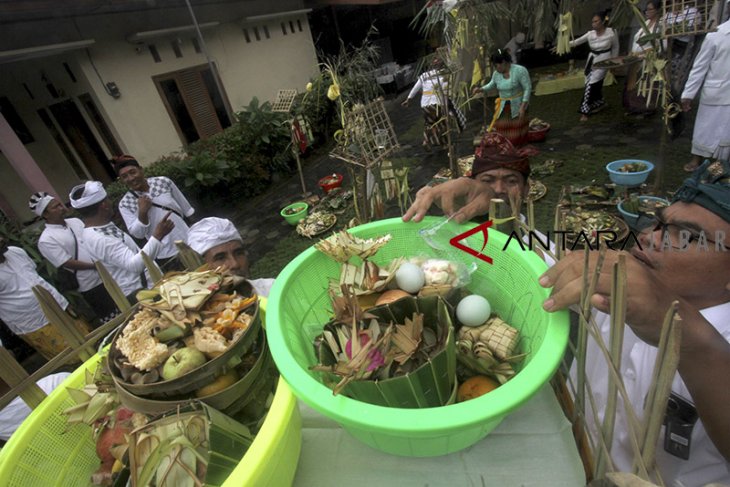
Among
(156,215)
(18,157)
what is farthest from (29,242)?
(18,157)

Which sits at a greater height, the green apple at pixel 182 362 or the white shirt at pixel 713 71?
the green apple at pixel 182 362

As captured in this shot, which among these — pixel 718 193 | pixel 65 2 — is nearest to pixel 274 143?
pixel 65 2

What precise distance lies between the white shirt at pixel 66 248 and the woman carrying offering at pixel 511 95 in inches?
216

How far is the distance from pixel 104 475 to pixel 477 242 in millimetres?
1377

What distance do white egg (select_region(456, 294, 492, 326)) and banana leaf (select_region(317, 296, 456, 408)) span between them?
122 mm

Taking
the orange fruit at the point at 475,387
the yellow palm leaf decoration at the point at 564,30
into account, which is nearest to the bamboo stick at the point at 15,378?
the orange fruit at the point at 475,387

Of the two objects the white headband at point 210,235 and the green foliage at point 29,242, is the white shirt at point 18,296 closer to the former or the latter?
the green foliage at point 29,242

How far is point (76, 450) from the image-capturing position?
1.05 m

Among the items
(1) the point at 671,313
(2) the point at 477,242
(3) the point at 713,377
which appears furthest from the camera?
(2) the point at 477,242

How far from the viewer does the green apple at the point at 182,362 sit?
905 millimetres

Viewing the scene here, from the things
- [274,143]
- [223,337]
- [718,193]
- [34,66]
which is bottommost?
[274,143]

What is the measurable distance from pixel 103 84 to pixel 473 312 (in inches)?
→ 297

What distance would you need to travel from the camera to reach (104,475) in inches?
38.9

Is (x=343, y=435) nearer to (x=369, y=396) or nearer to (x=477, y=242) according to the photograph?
(x=369, y=396)
